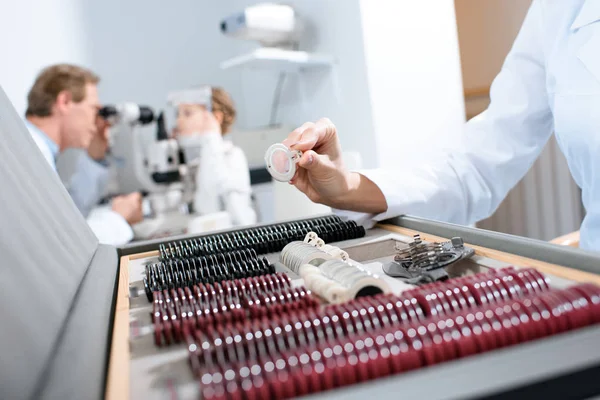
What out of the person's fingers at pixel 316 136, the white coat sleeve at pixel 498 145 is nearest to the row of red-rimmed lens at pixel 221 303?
the person's fingers at pixel 316 136

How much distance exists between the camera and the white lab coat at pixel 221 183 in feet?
7.35

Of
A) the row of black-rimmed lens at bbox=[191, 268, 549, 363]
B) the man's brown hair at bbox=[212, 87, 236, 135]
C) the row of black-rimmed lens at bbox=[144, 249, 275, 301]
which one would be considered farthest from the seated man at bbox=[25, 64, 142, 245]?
the row of black-rimmed lens at bbox=[191, 268, 549, 363]

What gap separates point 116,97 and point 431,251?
2840 mm

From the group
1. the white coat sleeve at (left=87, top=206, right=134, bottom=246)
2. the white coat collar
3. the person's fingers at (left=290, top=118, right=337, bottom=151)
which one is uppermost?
the white coat collar

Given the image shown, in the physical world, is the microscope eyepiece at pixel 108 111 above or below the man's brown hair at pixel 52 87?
below

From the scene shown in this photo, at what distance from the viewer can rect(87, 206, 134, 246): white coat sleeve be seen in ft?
6.91

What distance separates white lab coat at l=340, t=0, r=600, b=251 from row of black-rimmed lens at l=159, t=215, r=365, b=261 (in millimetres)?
110

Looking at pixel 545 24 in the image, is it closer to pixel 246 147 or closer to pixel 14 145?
pixel 14 145

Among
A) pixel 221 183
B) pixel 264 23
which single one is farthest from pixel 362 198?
pixel 264 23

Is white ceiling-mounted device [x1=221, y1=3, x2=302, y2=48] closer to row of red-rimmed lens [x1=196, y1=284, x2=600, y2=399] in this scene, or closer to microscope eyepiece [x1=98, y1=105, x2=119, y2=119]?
microscope eyepiece [x1=98, y1=105, x2=119, y2=119]

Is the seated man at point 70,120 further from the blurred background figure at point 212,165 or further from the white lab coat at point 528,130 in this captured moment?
the white lab coat at point 528,130

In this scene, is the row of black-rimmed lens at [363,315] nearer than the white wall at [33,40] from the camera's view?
Yes

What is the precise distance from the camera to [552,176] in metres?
2.49

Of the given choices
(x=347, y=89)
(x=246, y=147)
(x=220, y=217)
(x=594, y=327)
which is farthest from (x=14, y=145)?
(x=246, y=147)
